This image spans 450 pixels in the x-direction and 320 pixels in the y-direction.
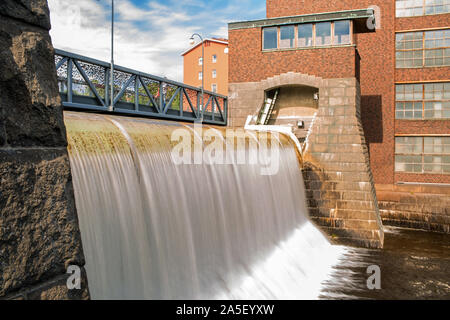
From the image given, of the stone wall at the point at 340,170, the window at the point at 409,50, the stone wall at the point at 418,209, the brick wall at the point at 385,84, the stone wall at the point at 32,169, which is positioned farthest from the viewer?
the window at the point at 409,50

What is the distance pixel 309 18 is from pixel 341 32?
1512mm

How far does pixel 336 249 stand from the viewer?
1252 cm

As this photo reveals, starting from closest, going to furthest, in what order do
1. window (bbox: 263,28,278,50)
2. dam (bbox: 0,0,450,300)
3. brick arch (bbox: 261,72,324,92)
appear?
1. dam (bbox: 0,0,450,300)
2. brick arch (bbox: 261,72,324,92)
3. window (bbox: 263,28,278,50)

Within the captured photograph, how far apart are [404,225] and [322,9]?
13198mm

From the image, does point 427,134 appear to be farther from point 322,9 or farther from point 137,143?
point 137,143

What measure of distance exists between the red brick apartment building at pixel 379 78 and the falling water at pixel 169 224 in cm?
832

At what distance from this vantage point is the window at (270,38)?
58.4 feet

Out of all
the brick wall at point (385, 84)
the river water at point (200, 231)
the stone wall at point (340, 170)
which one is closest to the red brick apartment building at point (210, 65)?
the brick wall at point (385, 84)

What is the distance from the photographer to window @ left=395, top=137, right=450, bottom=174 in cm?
2044

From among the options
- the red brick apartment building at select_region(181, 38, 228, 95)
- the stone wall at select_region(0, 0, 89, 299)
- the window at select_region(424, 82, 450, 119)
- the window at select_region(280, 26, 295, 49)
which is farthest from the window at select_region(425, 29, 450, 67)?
the red brick apartment building at select_region(181, 38, 228, 95)

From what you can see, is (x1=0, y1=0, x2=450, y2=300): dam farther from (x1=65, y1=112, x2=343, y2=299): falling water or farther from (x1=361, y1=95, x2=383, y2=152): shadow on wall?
(x1=361, y1=95, x2=383, y2=152): shadow on wall

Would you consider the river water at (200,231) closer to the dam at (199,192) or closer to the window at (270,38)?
the dam at (199,192)

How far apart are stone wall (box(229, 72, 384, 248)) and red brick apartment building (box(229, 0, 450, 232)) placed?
34cm
